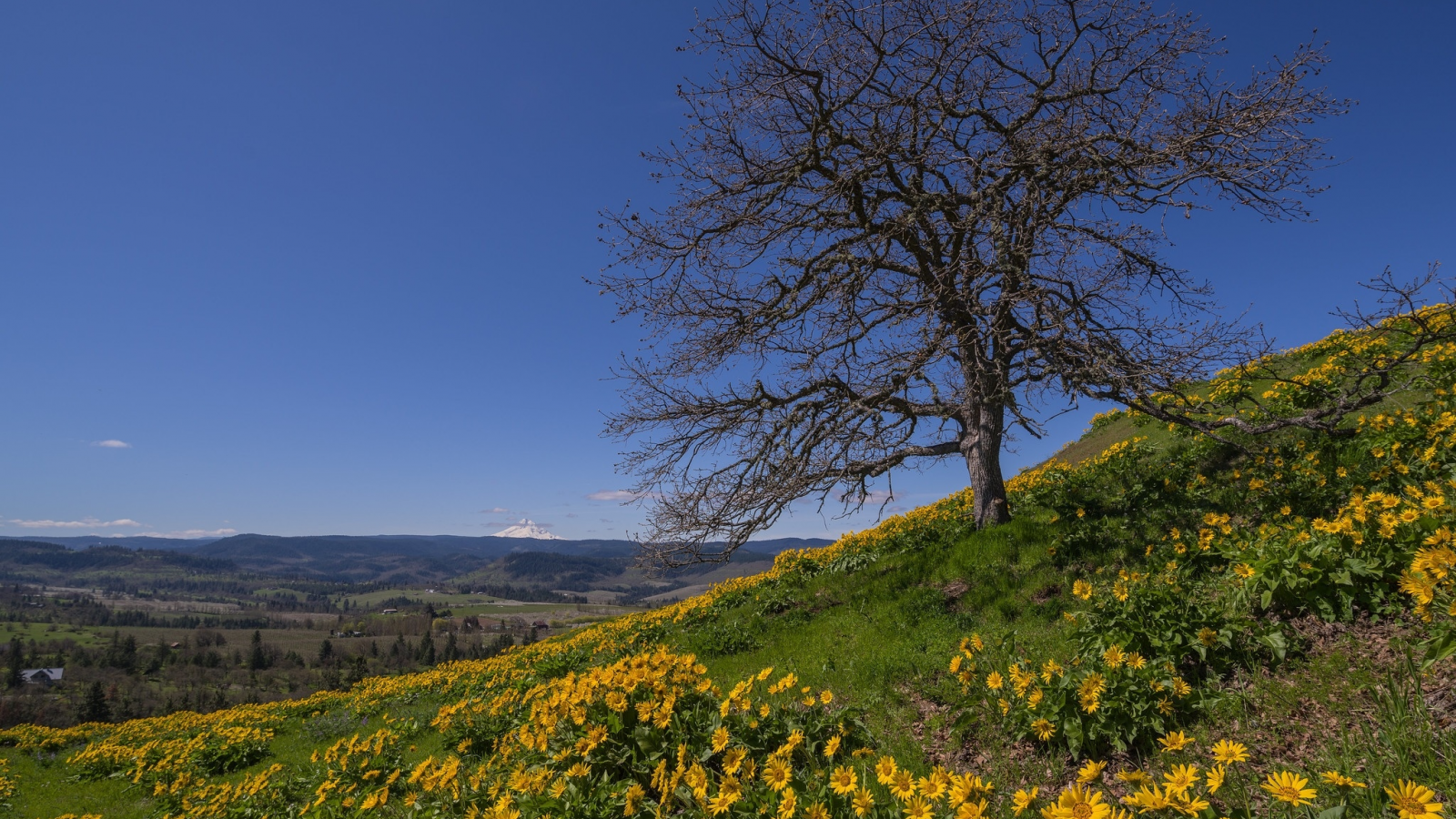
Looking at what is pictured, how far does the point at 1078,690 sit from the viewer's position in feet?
13.5

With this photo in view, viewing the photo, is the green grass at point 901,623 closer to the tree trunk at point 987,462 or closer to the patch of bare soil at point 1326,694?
the tree trunk at point 987,462

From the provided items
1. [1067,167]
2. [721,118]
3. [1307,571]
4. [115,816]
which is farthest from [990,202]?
[115,816]

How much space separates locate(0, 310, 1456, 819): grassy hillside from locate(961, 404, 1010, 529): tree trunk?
0.54 metres

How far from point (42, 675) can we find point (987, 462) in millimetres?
135585

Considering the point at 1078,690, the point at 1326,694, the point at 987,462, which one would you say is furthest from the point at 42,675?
the point at 1326,694

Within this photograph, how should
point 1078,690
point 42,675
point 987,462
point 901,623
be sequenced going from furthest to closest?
point 42,675
point 987,462
point 901,623
point 1078,690

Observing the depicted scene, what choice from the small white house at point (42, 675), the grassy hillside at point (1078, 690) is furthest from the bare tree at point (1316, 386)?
the small white house at point (42, 675)

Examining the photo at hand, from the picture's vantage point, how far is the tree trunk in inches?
385

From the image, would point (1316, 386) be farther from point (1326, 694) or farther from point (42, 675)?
point (42, 675)

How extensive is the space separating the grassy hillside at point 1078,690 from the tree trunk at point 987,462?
537 millimetres

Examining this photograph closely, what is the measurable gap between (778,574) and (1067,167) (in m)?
8.49

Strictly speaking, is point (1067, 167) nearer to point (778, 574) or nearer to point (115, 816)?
point (778, 574)

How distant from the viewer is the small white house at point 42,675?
85.9 meters

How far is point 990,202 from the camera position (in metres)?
8.37
